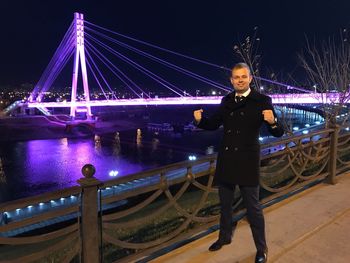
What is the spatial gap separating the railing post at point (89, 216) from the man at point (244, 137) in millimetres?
797

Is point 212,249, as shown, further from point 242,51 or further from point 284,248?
point 242,51

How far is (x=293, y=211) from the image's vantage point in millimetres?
3361

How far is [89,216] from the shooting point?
81.7 inches

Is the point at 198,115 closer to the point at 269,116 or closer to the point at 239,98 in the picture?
the point at 239,98

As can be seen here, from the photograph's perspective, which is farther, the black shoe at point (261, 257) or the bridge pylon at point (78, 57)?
the bridge pylon at point (78, 57)

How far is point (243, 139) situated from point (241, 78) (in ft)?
1.25

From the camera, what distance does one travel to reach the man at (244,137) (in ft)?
7.09

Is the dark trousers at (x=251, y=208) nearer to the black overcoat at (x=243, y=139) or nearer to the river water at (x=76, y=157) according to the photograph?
the black overcoat at (x=243, y=139)

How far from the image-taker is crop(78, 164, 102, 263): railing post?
6.61 feet

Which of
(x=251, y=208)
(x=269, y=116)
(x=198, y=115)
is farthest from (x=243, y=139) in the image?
(x=251, y=208)

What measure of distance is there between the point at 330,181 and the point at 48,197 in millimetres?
3562

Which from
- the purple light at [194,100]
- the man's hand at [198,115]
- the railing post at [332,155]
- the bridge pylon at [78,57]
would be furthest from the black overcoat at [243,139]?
the bridge pylon at [78,57]

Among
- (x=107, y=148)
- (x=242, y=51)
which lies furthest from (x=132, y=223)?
(x=107, y=148)

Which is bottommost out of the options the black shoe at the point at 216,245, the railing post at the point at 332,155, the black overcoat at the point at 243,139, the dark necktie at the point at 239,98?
the black shoe at the point at 216,245
